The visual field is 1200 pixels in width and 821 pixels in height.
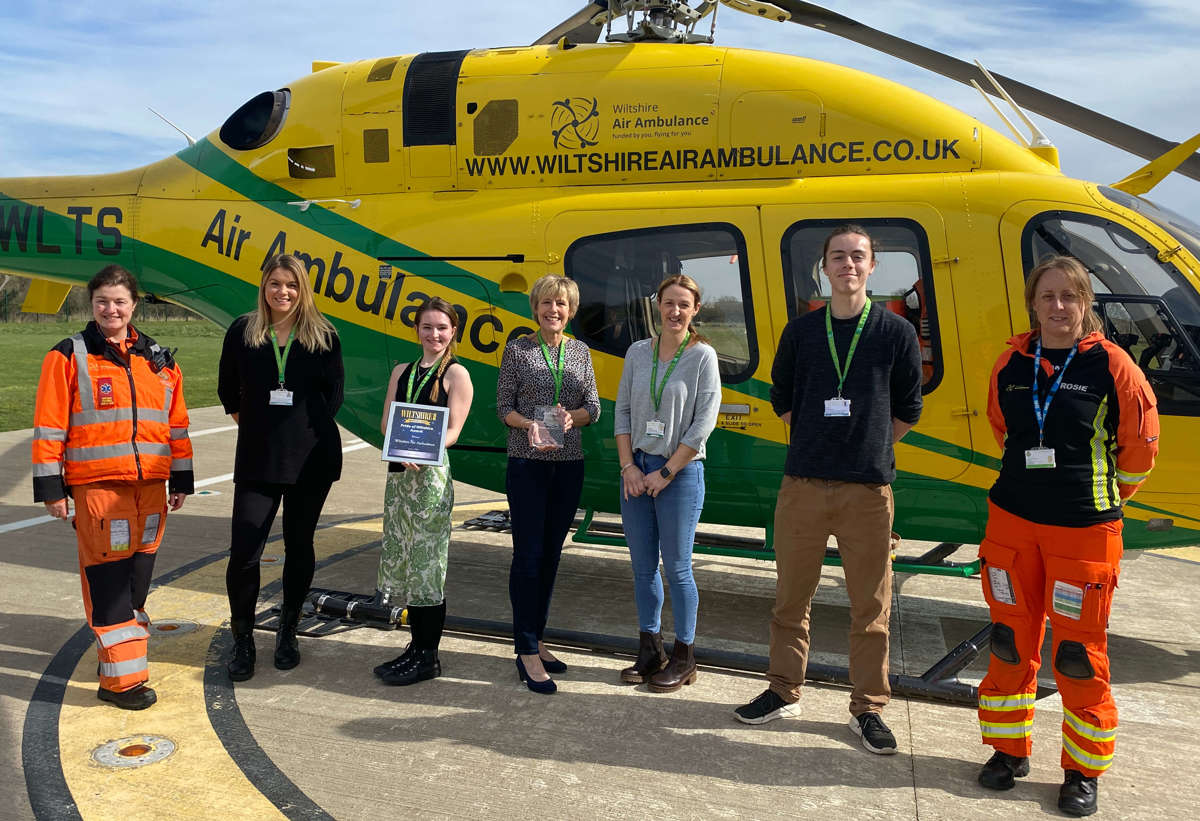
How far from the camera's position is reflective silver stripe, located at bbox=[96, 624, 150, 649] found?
4.00 m

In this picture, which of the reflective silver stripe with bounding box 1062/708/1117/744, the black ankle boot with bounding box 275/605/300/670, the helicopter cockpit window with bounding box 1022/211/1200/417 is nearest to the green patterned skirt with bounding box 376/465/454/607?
the black ankle boot with bounding box 275/605/300/670

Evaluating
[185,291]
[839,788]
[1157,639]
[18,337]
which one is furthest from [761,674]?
[18,337]

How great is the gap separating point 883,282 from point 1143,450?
181 cm

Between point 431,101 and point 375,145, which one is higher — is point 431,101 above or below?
above

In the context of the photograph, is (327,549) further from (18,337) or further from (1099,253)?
(18,337)

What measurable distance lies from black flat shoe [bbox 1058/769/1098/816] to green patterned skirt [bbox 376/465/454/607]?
2.75 m

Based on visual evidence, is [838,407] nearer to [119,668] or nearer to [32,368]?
[119,668]

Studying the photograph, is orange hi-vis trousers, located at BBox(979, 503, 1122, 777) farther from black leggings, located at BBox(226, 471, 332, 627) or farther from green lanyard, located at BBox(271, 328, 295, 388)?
green lanyard, located at BBox(271, 328, 295, 388)

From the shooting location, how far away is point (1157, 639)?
17.8ft

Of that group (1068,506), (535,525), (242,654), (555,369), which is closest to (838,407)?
(1068,506)

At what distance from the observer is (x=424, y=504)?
168 inches

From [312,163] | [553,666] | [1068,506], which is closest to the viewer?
[1068,506]

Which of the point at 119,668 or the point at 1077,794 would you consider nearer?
the point at 1077,794

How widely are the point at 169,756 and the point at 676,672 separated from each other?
7.34 feet
